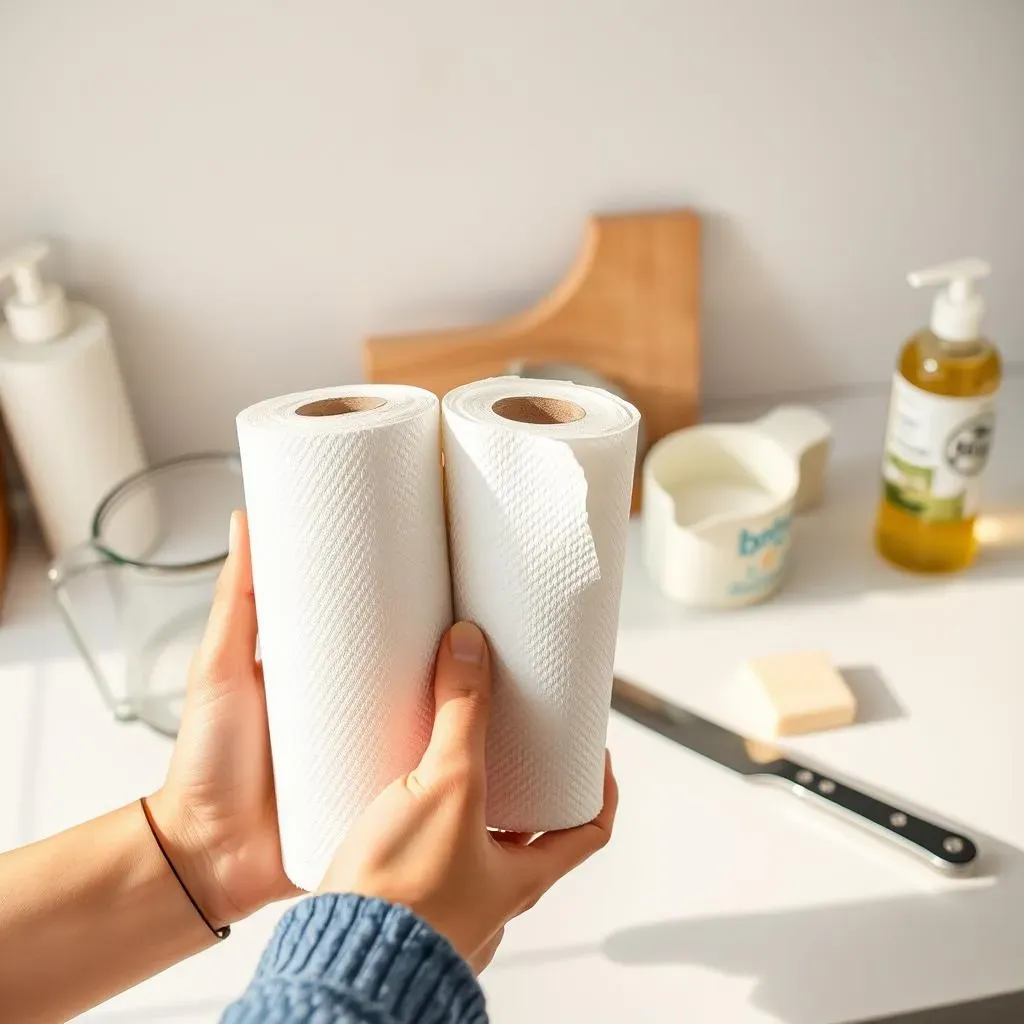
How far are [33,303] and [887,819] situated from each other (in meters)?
0.62

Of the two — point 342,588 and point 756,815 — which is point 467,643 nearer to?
point 342,588

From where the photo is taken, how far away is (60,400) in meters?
0.70

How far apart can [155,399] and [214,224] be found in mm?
152

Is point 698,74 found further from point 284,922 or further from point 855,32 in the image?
point 284,922

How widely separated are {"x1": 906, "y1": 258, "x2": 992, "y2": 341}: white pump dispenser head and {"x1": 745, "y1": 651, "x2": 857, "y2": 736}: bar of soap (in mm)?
223

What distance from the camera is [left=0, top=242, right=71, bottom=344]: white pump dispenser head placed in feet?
2.26

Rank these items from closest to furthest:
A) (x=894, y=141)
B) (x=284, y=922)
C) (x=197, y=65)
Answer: (x=284, y=922)
(x=197, y=65)
(x=894, y=141)

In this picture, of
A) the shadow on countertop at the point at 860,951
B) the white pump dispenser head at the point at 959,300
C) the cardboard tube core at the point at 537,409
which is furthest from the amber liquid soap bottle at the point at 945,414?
the cardboard tube core at the point at 537,409

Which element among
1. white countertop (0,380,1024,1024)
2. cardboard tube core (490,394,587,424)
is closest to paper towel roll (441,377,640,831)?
cardboard tube core (490,394,587,424)

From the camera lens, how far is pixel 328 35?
2.28 ft

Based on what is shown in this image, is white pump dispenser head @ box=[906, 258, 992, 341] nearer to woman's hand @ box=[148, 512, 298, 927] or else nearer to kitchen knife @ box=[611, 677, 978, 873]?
kitchen knife @ box=[611, 677, 978, 873]

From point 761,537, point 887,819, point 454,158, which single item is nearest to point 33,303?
point 454,158

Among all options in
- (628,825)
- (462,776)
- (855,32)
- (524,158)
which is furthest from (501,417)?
(855,32)

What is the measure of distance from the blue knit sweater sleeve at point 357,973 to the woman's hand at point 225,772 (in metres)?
0.16
